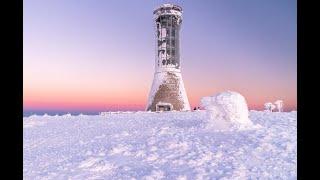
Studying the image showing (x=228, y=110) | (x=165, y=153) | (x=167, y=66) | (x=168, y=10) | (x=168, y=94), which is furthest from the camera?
(x=168, y=10)

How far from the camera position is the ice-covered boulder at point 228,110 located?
41.9ft

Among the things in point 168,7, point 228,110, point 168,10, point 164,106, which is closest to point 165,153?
point 228,110

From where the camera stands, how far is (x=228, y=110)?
12.7 m

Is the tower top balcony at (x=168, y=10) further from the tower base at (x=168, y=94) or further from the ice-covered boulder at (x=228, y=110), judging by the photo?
the ice-covered boulder at (x=228, y=110)

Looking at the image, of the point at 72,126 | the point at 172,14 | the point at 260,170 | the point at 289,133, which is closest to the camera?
the point at 260,170

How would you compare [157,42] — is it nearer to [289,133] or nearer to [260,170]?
[289,133]

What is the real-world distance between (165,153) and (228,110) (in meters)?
4.21

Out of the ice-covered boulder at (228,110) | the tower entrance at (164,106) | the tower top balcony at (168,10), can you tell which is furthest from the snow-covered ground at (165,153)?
the tower top balcony at (168,10)

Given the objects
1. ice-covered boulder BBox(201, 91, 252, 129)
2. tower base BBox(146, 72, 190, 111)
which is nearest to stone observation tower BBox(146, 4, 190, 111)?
tower base BBox(146, 72, 190, 111)

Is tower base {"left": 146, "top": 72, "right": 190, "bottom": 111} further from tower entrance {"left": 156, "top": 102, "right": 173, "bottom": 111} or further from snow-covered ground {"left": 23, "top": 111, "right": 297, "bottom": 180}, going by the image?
snow-covered ground {"left": 23, "top": 111, "right": 297, "bottom": 180}

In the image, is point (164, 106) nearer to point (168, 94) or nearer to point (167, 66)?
point (168, 94)
